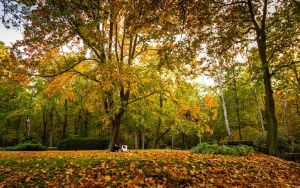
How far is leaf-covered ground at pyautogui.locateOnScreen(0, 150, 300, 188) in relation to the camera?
20.0ft

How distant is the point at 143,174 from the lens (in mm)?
6484

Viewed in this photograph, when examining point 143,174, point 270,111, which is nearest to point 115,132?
point 270,111

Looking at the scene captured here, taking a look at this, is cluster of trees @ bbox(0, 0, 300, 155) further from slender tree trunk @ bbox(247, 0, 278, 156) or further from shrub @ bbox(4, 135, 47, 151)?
shrub @ bbox(4, 135, 47, 151)

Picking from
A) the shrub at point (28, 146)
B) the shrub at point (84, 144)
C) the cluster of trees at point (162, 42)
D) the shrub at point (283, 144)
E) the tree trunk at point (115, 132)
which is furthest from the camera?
the shrub at point (84, 144)

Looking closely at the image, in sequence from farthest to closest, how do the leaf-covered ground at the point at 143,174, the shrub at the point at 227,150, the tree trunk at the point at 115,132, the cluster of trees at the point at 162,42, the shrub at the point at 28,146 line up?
1. the shrub at the point at 28,146
2. the tree trunk at the point at 115,132
3. the shrub at the point at 227,150
4. the cluster of trees at the point at 162,42
5. the leaf-covered ground at the point at 143,174

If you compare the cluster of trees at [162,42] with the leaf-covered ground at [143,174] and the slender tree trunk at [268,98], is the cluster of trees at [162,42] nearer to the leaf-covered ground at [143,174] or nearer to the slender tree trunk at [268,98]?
the slender tree trunk at [268,98]

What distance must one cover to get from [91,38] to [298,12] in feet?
30.6

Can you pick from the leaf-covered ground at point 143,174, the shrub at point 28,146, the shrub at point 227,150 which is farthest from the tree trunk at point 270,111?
the shrub at point 28,146

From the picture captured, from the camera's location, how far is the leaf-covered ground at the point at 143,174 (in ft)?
20.0

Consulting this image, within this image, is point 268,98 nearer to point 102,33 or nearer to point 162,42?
point 162,42

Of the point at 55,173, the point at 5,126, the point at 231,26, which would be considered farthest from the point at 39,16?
the point at 5,126

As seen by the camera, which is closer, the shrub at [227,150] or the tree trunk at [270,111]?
the shrub at [227,150]

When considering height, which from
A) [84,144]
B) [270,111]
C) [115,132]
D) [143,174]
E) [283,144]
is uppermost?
[270,111]

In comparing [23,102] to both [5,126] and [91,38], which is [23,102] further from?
[91,38]
